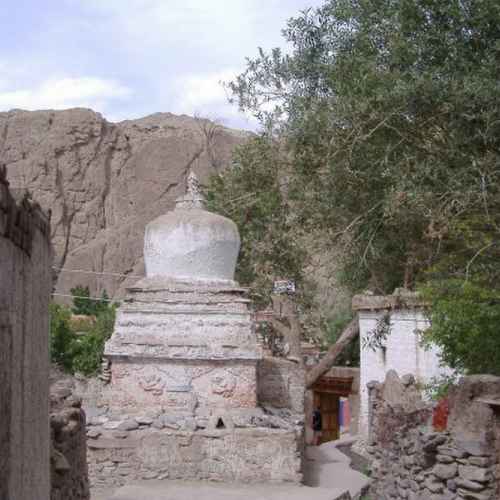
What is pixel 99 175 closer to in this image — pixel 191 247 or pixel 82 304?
pixel 82 304

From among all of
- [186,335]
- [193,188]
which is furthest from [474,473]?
[193,188]

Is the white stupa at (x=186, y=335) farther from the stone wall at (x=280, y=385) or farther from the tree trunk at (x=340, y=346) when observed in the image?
the tree trunk at (x=340, y=346)

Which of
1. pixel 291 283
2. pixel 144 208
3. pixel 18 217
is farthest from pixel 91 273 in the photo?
pixel 18 217

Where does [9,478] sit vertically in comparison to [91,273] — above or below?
below

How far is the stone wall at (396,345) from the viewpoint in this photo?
15.4 metres

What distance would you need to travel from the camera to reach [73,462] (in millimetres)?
7215

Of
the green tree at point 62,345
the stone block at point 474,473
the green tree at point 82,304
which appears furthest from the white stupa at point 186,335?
the green tree at point 82,304

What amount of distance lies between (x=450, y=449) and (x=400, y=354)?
8036 millimetres

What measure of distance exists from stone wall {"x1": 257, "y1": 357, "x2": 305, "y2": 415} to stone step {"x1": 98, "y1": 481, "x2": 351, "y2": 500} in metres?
3.12

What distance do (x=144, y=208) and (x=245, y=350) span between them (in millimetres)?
27313

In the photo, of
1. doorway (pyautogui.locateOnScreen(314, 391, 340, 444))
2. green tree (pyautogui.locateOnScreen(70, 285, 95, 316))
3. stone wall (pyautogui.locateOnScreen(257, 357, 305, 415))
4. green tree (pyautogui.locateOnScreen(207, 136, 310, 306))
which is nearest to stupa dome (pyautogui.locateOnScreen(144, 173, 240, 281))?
green tree (pyautogui.locateOnScreen(207, 136, 310, 306))

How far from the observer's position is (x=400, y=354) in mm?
17000

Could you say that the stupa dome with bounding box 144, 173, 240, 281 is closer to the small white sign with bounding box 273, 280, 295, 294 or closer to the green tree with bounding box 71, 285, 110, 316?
the small white sign with bounding box 273, 280, 295, 294

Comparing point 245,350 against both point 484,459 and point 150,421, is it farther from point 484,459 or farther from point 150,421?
point 484,459
